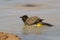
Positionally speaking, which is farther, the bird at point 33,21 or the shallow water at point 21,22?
the bird at point 33,21

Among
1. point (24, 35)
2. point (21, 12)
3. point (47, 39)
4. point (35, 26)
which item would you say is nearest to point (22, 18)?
point (35, 26)

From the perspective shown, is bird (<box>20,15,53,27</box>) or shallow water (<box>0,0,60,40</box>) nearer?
shallow water (<box>0,0,60,40</box>)

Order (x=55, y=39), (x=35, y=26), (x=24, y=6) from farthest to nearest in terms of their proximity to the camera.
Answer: (x=24, y=6)
(x=35, y=26)
(x=55, y=39)

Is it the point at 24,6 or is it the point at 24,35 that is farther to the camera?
the point at 24,6

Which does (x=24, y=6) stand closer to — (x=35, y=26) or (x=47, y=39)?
(x=35, y=26)

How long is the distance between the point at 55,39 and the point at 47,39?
0.24 metres

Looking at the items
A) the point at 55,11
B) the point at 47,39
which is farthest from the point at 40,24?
the point at 47,39

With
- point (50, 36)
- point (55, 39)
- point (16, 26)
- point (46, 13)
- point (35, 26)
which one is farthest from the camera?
point (46, 13)

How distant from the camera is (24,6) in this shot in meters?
16.5

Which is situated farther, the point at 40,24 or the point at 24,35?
the point at 40,24

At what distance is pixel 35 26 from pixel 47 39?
3478mm

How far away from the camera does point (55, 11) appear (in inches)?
565

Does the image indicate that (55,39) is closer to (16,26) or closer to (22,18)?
(16,26)

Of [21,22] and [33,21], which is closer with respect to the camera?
[33,21]
